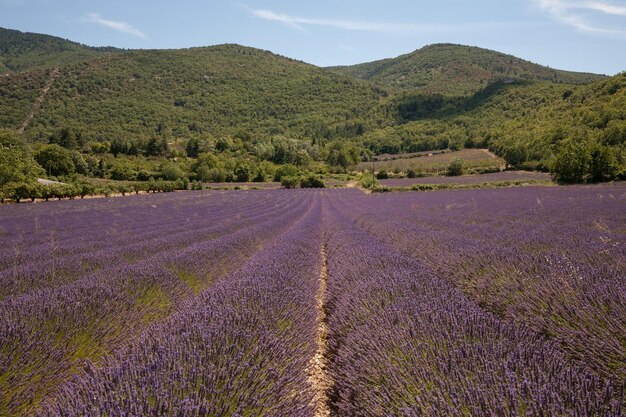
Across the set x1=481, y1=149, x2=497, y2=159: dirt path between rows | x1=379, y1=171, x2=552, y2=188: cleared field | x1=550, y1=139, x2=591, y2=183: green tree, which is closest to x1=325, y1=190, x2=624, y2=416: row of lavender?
x1=550, y1=139, x2=591, y2=183: green tree

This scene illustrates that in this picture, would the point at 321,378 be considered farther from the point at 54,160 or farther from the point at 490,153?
the point at 490,153

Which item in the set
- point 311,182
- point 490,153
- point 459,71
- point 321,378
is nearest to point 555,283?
point 321,378

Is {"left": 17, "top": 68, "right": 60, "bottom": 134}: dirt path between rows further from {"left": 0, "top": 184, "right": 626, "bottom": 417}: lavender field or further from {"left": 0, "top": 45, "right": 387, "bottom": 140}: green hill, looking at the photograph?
{"left": 0, "top": 184, "right": 626, "bottom": 417}: lavender field

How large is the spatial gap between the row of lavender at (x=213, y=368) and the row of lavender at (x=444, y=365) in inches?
13.1

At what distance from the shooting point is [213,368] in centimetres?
180

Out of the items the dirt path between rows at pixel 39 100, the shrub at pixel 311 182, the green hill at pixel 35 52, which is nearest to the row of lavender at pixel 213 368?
the shrub at pixel 311 182

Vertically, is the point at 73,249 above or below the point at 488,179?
below

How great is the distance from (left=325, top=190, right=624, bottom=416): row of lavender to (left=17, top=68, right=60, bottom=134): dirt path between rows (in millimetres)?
102976

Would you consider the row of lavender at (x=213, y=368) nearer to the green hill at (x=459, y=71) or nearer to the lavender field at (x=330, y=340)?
the lavender field at (x=330, y=340)

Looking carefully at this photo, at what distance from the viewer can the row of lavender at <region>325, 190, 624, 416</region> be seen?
4.83 ft

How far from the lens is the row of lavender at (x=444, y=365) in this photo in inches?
58.0

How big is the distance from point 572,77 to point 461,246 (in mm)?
151296

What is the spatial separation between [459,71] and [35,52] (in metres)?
186

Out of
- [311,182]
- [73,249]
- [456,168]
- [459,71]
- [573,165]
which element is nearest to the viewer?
[73,249]
